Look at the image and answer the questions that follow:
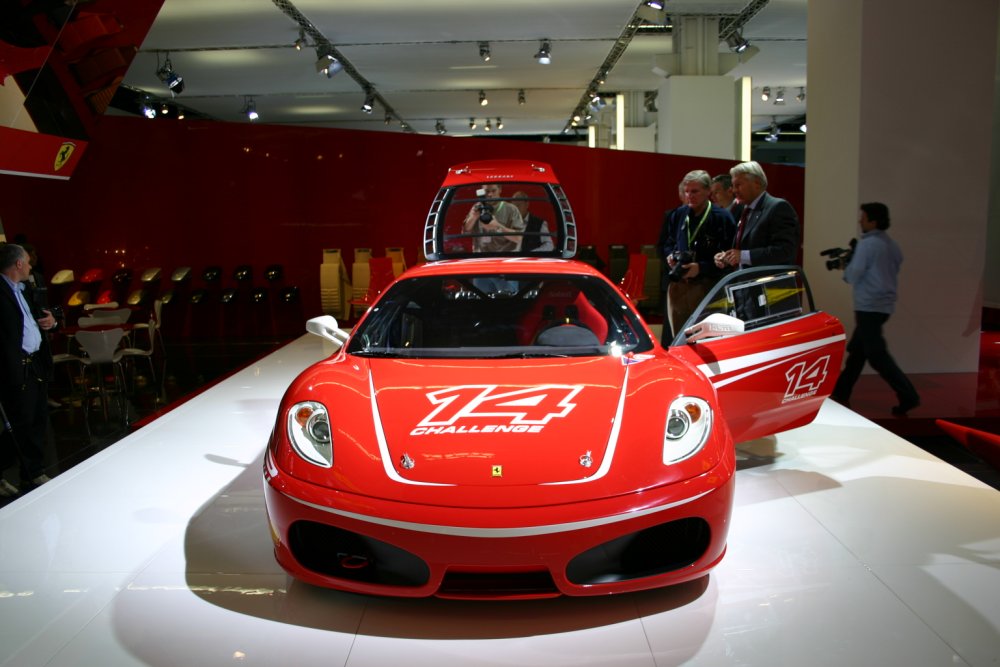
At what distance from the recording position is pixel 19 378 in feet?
12.6

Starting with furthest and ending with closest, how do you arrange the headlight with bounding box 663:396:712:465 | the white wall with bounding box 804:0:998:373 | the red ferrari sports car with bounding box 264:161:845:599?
the white wall with bounding box 804:0:998:373 < the headlight with bounding box 663:396:712:465 < the red ferrari sports car with bounding box 264:161:845:599

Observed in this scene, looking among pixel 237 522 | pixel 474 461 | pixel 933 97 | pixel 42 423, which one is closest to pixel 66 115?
pixel 42 423

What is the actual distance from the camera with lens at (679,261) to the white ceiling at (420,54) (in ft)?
17.0

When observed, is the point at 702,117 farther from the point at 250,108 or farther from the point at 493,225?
the point at 250,108

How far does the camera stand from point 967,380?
548 centimetres

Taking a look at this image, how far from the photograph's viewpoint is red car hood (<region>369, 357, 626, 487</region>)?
211 cm

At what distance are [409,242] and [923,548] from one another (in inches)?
333

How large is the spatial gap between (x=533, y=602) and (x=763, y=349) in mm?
1538

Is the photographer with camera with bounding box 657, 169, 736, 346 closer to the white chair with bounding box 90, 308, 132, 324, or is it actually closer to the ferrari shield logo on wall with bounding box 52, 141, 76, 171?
the ferrari shield logo on wall with bounding box 52, 141, 76, 171

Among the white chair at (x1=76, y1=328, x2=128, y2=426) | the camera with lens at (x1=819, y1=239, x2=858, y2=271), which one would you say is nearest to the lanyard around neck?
the camera with lens at (x1=819, y1=239, x2=858, y2=271)

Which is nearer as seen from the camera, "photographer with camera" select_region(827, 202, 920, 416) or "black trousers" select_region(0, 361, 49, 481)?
"black trousers" select_region(0, 361, 49, 481)

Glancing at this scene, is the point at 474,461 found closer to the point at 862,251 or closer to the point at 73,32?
the point at 862,251

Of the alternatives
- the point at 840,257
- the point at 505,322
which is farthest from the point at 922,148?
the point at 505,322

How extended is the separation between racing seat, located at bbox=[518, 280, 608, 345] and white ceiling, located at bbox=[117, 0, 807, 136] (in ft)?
21.4
